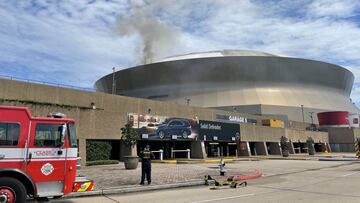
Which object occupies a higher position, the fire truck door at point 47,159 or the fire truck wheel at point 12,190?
the fire truck door at point 47,159

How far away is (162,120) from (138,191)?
24841 millimetres

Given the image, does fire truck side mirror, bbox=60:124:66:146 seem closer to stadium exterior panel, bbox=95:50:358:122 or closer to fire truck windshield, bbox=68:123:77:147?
fire truck windshield, bbox=68:123:77:147

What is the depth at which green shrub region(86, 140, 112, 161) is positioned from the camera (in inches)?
1148

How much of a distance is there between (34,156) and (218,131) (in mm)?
36624

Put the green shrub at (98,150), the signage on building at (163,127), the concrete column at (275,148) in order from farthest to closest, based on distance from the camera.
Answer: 1. the concrete column at (275,148)
2. the signage on building at (163,127)
3. the green shrub at (98,150)

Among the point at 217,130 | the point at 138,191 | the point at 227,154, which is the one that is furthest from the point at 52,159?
the point at 227,154

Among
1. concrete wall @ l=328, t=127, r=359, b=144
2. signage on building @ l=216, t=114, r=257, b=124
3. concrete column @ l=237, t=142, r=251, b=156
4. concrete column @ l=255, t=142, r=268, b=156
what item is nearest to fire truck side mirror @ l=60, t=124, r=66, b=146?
signage on building @ l=216, t=114, r=257, b=124

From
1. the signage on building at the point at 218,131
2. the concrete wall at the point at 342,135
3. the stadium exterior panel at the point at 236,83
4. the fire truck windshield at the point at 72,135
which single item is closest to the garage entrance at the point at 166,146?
the signage on building at the point at 218,131

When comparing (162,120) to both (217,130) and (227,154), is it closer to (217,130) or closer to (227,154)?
(217,130)

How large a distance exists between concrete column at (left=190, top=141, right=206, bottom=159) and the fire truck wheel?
108 feet

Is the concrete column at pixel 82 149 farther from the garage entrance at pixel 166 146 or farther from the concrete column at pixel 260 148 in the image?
the concrete column at pixel 260 148

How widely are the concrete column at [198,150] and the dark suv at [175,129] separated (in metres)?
2.18

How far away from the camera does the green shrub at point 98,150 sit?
29.2 m

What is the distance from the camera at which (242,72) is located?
84312 mm
